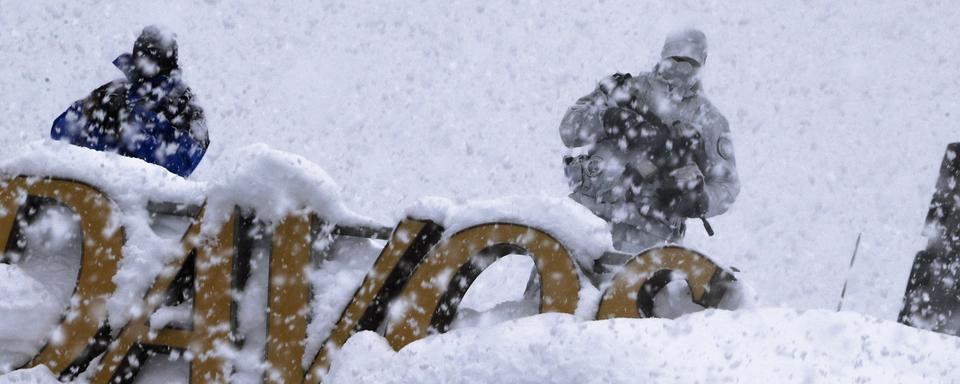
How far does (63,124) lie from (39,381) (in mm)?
1162

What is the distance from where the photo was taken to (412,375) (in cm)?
149

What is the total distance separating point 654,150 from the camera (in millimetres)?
3641

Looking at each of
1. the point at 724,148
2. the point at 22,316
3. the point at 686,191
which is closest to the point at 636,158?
the point at 686,191

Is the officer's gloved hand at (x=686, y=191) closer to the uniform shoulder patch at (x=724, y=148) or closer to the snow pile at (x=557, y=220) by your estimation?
the uniform shoulder patch at (x=724, y=148)

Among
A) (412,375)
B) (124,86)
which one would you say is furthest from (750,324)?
(124,86)

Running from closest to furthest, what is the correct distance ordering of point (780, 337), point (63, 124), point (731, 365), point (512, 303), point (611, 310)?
point (731, 365) → point (780, 337) → point (611, 310) → point (512, 303) → point (63, 124)

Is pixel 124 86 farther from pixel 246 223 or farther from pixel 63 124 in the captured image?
pixel 246 223

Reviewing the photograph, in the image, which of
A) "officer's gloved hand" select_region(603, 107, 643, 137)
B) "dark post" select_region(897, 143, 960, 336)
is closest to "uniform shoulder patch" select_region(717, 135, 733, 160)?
"officer's gloved hand" select_region(603, 107, 643, 137)

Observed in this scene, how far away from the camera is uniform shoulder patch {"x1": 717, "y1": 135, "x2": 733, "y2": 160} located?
12.2 feet

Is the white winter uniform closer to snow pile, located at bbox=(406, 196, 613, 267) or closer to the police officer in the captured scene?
the police officer

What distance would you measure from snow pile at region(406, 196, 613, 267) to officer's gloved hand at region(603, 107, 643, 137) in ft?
1.66

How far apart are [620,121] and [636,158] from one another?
0.51 ft

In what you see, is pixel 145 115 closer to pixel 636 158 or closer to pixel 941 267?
pixel 636 158

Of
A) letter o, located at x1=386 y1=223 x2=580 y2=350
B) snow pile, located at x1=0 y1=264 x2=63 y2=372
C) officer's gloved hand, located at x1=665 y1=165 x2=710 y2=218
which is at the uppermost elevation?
officer's gloved hand, located at x1=665 y1=165 x2=710 y2=218
